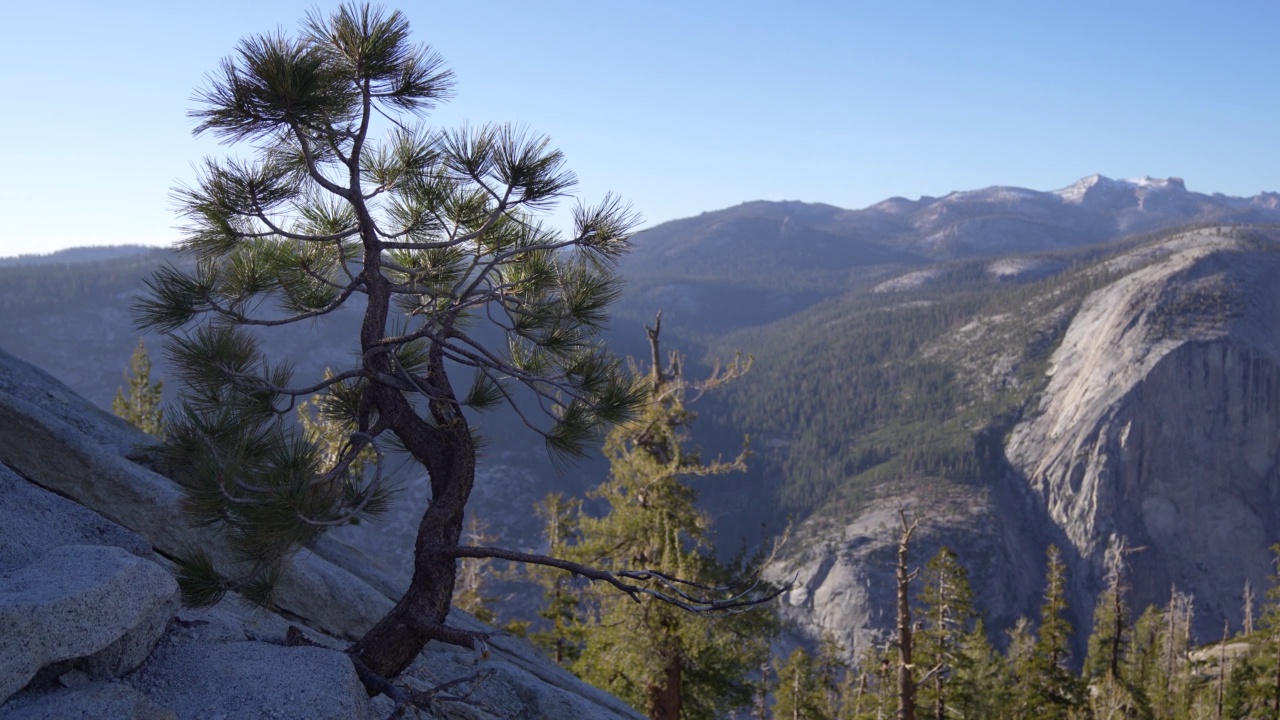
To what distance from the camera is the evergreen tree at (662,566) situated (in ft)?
55.5

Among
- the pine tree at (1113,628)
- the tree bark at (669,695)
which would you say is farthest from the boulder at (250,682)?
the pine tree at (1113,628)

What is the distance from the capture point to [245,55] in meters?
5.20

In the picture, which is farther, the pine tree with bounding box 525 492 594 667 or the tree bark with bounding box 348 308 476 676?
the pine tree with bounding box 525 492 594 667

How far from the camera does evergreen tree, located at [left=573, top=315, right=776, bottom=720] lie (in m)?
16.9

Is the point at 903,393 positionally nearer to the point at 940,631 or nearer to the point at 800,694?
the point at 800,694

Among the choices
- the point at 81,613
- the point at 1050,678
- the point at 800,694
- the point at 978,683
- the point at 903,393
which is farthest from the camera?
the point at 903,393

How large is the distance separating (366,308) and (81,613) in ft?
7.38

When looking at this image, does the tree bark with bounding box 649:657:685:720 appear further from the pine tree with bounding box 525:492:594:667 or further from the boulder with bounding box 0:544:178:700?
the boulder with bounding box 0:544:178:700

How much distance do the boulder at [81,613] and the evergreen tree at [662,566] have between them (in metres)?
12.0

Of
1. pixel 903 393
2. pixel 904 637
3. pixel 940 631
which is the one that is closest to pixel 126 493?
pixel 904 637

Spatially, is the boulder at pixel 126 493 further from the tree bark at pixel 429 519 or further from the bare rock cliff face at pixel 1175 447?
the bare rock cliff face at pixel 1175 447

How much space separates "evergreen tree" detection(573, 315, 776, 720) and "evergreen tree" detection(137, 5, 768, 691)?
10.2 m

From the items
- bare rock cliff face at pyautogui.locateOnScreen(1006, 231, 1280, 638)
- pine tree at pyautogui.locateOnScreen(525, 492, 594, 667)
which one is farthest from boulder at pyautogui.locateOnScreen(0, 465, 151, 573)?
bare rock cliff face at pyautogui.locateOnScreen(1006, 231, 1280, 638)

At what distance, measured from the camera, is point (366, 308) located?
214 inches
